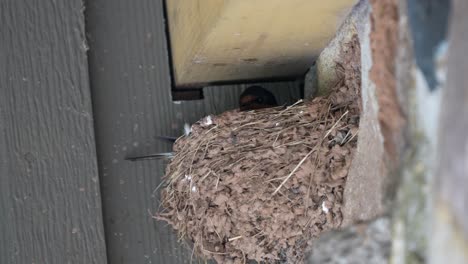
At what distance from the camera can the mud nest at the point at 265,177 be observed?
8.96 ft

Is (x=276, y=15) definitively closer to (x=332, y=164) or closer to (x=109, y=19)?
(x=332, y=164)

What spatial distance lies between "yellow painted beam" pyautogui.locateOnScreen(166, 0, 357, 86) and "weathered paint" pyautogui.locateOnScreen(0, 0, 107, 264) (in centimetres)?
46

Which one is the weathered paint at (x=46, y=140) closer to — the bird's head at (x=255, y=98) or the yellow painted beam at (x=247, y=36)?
the yellow painted beam at (x=247, y=36)

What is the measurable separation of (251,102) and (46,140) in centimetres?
88

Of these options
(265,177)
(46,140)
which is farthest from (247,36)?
(46,140)

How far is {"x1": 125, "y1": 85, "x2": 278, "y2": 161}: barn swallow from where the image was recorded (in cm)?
310

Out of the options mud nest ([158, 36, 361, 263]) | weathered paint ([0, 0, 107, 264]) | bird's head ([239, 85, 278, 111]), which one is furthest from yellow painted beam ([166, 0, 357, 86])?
weathered paint ([0, 0, 107, 264])

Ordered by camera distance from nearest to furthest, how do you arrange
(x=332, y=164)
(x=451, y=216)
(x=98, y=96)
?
(x=451, y=216) → (x=332, y=164) → (x=98, y=96)

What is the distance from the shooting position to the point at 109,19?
3.30 metres

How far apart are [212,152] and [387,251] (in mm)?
1985

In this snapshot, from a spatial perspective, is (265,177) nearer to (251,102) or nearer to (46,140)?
(251,102)

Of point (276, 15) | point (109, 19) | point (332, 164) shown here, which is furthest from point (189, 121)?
point (276, 15)

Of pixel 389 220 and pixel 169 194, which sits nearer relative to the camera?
pixel 389 220

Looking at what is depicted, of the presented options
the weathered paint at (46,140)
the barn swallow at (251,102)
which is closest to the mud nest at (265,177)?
the barn swallow at (251,102)
